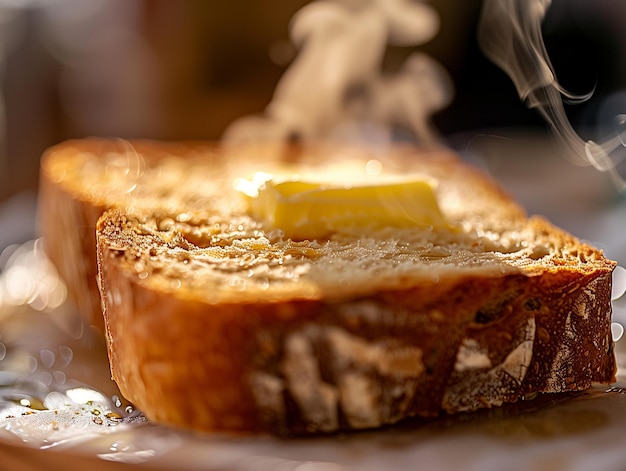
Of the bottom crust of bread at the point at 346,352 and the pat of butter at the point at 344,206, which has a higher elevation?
the pat of butter at the point at 344,206

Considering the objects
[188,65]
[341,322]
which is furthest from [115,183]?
[188,65]

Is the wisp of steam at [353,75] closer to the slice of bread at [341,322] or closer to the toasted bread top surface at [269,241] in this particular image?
the toasted bread top surface at [269,241]

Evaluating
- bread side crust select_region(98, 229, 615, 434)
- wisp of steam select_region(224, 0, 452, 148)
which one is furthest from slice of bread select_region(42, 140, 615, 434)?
wisp of steam select_region(224, 0, 452, 148)

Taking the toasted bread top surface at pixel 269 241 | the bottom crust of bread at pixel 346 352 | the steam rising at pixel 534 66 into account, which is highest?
the steam rising at pixel 534 66

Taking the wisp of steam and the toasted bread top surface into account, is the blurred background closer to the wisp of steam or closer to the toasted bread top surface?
the wisp of steam

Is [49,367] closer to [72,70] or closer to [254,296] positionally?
[254,296]

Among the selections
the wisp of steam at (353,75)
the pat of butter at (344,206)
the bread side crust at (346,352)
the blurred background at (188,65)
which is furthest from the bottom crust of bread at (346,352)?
the blurred background at (188,65)
